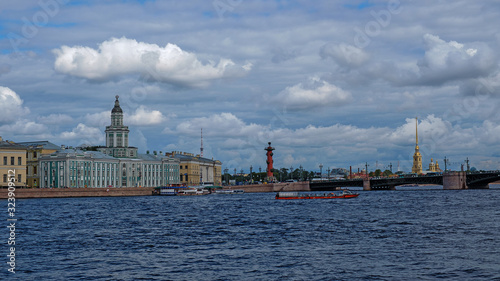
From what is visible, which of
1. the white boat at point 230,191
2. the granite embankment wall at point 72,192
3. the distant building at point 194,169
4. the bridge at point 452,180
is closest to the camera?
the granite embankment wall at point 72,192

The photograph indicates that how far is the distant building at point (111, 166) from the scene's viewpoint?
108938mm

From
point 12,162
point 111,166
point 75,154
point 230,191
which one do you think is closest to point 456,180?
point 230,191

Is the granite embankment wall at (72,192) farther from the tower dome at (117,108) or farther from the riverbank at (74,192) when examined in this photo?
the tower dome at (117,108)

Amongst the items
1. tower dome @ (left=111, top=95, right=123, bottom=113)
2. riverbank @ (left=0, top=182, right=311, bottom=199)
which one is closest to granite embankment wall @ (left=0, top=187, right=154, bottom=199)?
riverbank @ (left=0, top=182, right=311, bottom=199)

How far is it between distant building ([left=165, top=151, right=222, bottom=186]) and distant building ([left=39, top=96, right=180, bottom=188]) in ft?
19.6

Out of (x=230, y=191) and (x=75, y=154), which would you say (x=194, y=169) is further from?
(x=75, y=154)

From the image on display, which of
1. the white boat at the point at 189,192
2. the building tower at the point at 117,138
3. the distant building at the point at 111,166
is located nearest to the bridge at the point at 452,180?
the white boat at the point at 189,192

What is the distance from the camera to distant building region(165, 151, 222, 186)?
158 meters

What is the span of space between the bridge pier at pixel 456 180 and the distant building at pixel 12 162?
264 ft

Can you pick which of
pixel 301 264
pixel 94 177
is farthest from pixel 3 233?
pixel 94 177

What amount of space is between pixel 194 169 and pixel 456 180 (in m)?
67.5

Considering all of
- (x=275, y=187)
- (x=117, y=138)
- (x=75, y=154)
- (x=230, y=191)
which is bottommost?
A: (x=230, y=191)

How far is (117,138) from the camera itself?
13662cm

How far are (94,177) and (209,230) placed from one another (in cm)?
8407
